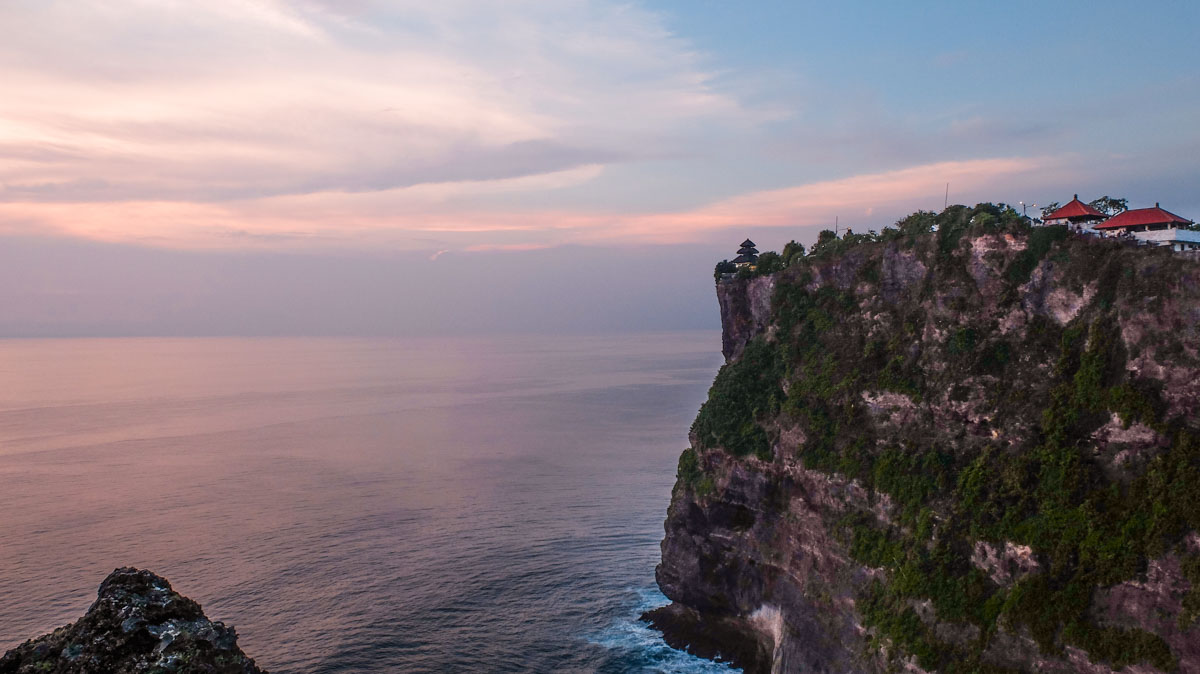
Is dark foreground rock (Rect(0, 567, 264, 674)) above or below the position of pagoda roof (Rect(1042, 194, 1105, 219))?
below

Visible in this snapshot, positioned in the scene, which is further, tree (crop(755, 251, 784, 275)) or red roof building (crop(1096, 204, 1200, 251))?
tree (crop(755, 251, 784, 275))

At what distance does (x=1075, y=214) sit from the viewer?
3706 cm

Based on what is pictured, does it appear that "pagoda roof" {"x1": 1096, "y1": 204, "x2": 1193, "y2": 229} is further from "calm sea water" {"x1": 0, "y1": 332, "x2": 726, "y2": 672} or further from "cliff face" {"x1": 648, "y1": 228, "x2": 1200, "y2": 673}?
"calm sea water" {"x1": 0, "y1": 332, "x2": 726, "y2": 672}

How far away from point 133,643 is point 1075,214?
4591 cm

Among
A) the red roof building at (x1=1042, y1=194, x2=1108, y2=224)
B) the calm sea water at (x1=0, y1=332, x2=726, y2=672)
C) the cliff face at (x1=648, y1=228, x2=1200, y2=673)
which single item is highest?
A: the red roof building at (x1=1042, y1=194, x2=1108, y2=224)

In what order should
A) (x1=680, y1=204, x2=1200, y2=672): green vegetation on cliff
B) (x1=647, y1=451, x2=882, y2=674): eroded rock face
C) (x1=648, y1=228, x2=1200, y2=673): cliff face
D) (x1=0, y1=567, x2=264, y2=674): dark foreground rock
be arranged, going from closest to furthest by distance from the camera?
(x1=0, y1=567, x2=264, y2=674): dark foreground rock, (x1=648, y1=228, x2=1200, y2=673): cliff face, (x1=680, y1=204, x2=1200, y2=672): green vegetation on cliff, (x1=647, y1=451, x2=882, y2=674): eroded rock face

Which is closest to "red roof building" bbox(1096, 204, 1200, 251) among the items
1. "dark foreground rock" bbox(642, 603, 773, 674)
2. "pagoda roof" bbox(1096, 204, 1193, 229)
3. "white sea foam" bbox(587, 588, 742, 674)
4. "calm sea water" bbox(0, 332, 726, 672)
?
"pagoda roof" bbox(1096, 204, 1193, 229)

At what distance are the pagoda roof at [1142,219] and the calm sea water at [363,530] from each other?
36.6m

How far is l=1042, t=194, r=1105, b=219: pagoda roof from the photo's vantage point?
3631 cm

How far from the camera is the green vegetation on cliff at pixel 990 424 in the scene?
2764 cm

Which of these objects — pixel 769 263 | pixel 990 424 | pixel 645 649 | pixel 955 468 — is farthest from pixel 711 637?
pixel 769 263

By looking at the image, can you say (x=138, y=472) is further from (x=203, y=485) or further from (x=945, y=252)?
(x=945, y=252)

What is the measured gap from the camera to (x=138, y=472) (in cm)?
8488

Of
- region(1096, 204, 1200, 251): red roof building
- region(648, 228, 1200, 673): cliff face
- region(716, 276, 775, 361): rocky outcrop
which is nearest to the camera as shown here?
region(648, 228, 1200, 673): cliff face
